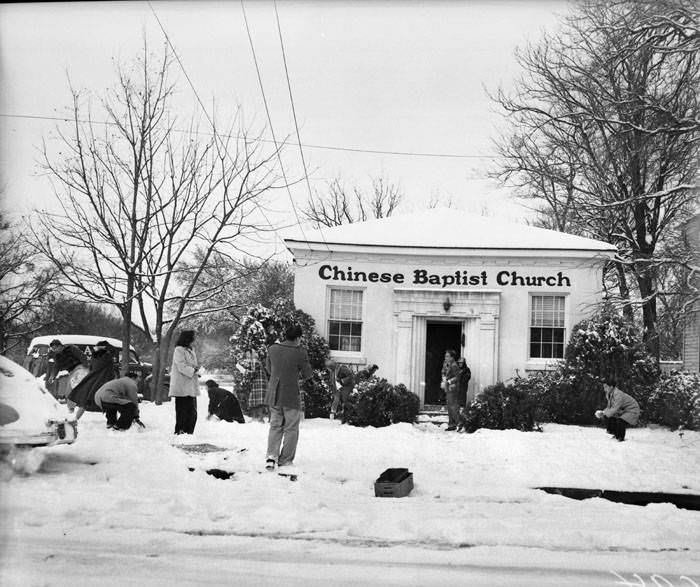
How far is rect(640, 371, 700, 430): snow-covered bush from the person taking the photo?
8.06 meters

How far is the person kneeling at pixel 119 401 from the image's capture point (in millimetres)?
7230

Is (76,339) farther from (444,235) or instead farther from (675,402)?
(675,402)

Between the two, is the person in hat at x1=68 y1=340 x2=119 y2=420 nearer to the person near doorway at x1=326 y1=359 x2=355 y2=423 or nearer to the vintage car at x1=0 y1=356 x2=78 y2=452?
the vintage car at x1=0 y1=356 x2=78 y2=452

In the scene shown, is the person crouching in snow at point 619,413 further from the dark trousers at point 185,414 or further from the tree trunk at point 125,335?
the tree trunk at point 125,335

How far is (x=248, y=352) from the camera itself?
10102 millimetres

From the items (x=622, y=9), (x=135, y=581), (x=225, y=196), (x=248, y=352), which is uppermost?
(x=622, y=9)

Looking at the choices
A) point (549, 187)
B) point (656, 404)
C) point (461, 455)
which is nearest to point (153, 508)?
point (461, 455)

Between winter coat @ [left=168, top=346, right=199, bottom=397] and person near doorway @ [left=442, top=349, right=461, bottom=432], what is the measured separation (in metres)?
3.68

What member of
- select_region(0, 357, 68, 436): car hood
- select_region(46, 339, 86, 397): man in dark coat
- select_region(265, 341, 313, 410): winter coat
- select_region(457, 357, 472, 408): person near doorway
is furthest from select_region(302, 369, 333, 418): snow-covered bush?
select_region(0, 357, 68, 436): car hood

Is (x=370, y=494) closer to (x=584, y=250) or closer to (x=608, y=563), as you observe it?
(x=608, y=563)

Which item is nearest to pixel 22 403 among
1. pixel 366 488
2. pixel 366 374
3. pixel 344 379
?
pixel 366 488

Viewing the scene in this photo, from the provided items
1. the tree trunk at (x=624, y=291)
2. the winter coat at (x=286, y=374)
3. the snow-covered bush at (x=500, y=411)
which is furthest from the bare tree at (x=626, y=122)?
the winter coat at (x=286, y=374)

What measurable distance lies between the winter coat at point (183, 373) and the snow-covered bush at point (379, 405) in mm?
2542

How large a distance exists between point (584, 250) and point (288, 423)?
6531mm
